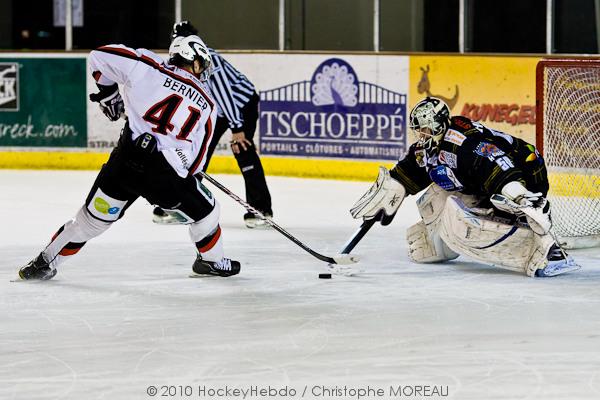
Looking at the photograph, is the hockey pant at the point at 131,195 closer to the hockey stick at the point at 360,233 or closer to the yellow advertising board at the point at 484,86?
the hockey stick at the point at 360,233

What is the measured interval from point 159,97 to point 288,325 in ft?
3.48

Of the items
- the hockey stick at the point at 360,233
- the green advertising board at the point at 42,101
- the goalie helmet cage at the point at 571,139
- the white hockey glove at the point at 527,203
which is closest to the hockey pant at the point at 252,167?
the hockey stick at the point at 360,233

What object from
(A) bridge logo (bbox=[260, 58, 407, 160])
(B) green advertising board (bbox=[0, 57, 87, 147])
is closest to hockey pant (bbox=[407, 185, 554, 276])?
(A) bridge logo (bbox=[260, 58, 407, 160])

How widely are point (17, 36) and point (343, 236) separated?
22.0 feet

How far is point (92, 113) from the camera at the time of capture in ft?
30.5

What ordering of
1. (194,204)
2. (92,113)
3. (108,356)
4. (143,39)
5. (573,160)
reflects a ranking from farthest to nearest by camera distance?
1. (143,39)
2. (92,113)
3. (573,160)
4. (194,204)
5. (108,356)

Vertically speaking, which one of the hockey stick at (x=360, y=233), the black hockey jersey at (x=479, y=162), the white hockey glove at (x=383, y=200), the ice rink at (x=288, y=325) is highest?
the black hockey jersey at (x=479, y=162)

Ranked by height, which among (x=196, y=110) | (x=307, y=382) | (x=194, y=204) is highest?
(x=196, y=110)

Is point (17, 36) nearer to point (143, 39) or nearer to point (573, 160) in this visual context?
point (143, 39)

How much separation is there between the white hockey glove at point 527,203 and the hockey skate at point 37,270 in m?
1.74

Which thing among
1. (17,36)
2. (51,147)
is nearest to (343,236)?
(51,147)

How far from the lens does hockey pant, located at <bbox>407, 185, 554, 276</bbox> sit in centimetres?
514

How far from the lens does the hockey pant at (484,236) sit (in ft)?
16.9

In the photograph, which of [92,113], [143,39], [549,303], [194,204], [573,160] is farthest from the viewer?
[143,39]
